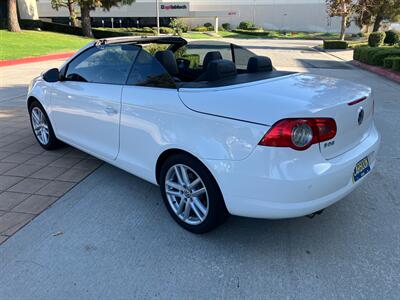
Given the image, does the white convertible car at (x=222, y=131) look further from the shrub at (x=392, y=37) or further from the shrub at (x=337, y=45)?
the shrub at (x=392, y=37)

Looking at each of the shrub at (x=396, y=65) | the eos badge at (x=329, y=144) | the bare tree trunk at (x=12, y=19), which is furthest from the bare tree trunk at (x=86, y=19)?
the eos badge at (x=329, y=144)

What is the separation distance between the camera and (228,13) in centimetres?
7775

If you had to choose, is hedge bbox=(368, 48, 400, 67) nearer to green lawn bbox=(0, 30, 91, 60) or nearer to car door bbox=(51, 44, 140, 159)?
car door bbox=(51, 44, 140, 159)

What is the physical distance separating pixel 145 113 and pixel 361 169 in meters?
1.84

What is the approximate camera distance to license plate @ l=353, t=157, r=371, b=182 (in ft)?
9.53

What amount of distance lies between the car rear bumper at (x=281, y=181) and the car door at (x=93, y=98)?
1.37 metres

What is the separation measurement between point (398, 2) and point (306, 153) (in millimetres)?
36476

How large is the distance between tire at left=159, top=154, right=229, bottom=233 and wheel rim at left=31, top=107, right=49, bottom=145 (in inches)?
97.1

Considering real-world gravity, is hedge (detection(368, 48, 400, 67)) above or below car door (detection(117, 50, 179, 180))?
below

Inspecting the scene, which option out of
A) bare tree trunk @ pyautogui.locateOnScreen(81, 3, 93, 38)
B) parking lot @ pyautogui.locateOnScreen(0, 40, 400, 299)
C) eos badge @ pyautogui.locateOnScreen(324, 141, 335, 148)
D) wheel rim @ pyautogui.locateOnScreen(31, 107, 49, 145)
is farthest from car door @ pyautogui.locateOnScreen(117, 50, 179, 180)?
bare tree trunk @ pyautogui.locateOnScreen(81, 3, 93, 38)

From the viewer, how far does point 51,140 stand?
4.95m

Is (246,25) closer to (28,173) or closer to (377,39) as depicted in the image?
(377,39)

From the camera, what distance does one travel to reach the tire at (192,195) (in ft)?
9.46

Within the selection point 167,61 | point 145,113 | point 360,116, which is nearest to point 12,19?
point 167,61
